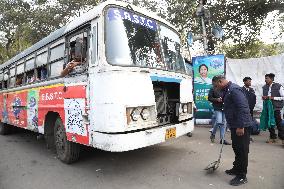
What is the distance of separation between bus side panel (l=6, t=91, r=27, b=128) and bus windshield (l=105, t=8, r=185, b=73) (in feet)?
13.6

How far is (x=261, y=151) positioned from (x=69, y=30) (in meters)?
4.86

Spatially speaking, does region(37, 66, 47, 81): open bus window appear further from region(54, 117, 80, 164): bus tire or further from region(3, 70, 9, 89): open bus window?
region(3, 70, 9, 89): open bus window

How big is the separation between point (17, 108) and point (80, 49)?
4386 mm

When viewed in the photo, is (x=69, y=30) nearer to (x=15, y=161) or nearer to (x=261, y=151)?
(x=15, y=161)

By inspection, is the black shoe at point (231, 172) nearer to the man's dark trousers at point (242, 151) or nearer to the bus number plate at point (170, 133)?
the man's dark trousers at point (242, 151)

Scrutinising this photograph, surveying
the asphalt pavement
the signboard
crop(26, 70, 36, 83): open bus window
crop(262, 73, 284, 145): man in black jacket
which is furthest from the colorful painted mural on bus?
the signboard

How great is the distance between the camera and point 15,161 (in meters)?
6.16

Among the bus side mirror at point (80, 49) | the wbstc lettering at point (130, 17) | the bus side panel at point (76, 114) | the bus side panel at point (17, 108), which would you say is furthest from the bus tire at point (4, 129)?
the wbstc lettering at point (130, 17)

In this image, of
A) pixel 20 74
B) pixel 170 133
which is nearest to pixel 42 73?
pixel 20 74

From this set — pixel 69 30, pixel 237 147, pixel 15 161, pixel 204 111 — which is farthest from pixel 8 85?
pixel 237 147

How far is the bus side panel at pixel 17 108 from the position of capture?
7406 millimetres

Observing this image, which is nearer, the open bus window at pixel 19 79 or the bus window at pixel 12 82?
the open bus window at pixel 19 79

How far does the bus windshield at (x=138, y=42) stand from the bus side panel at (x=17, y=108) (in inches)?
163

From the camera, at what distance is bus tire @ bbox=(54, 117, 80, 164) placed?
5.33 m
